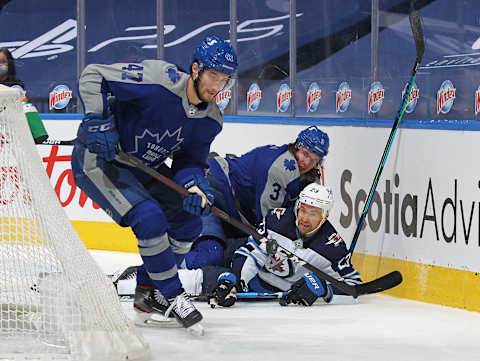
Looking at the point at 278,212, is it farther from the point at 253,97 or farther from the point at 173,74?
the point at 253,97

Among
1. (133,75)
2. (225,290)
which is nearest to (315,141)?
(225,290)

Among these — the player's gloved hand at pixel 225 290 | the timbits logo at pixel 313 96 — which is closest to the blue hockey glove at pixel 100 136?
the player's gloved hand at pixel 225 290

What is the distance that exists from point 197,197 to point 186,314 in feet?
1.32

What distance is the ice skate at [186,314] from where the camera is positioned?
11.0 feet

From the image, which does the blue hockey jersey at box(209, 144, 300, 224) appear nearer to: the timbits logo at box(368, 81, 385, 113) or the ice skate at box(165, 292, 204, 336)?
the timbits logo at box(368, 81, 385, 113)

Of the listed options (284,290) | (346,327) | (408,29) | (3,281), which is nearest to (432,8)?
(408,29)

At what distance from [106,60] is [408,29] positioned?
8.53ft

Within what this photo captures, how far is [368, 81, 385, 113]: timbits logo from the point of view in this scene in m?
4.63

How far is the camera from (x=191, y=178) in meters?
3.51

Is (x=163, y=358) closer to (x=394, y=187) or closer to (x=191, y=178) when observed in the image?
(x=191, y=178)

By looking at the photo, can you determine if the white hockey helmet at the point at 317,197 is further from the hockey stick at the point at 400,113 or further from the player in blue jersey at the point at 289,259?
the hockey stick at the point at 400,113

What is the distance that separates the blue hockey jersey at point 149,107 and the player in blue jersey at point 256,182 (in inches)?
35.9

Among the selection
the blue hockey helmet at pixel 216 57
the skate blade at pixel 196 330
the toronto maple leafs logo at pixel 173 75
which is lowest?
the skate blade at pixel 196 330

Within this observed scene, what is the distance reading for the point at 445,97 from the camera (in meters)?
4.22
